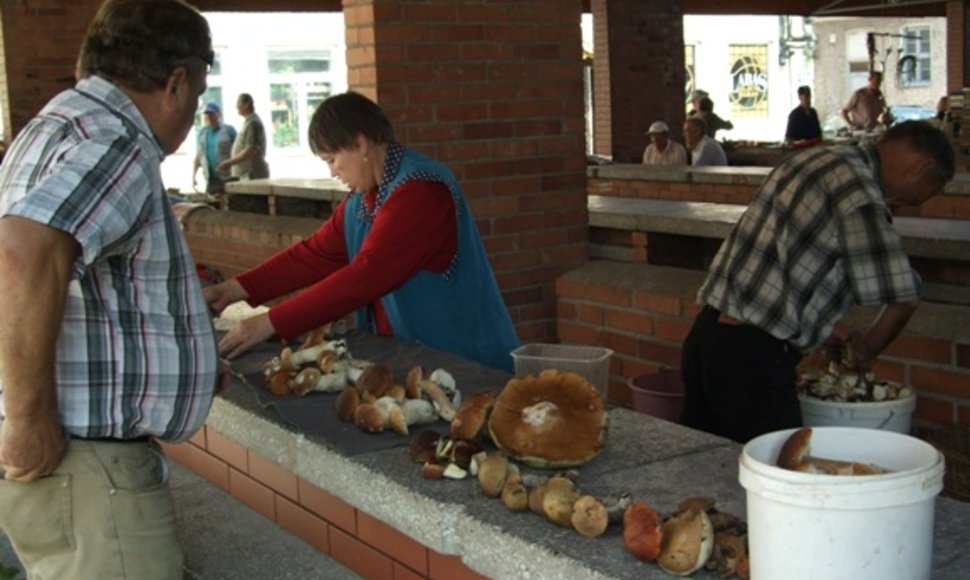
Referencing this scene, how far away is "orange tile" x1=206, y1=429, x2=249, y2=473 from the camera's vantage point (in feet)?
11.7

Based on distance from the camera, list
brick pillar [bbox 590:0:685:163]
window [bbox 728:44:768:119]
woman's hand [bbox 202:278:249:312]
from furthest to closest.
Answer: window [bbox 728:44:768:119]
brick pillar [bbox 590:0:685:163]
woman's hand [bbox 202:278:249:312]

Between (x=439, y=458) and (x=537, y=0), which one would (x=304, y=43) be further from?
(x=439, y=458)

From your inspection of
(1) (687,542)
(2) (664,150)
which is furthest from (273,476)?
(2) (664,150)

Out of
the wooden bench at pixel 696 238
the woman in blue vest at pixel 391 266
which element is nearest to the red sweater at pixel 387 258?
the woman in blue vest at pixel 391 266

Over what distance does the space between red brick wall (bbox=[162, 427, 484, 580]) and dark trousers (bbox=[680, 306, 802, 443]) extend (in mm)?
1513

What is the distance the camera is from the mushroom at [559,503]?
218 cm

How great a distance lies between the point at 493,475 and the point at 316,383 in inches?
38.7

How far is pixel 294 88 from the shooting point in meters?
31.6

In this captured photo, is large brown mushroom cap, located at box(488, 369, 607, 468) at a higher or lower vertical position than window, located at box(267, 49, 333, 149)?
lower

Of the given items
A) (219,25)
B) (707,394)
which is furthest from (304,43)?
(707,394)

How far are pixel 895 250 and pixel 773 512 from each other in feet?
6.56

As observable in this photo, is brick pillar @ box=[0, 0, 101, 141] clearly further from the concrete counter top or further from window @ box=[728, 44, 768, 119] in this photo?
window @ box=[728, 44, 768, 119]

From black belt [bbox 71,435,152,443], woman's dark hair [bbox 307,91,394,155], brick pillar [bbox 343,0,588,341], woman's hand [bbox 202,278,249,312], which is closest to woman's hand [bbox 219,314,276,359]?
woman's hand [bbox 202,278,249,312]

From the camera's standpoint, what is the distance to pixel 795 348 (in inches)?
151
